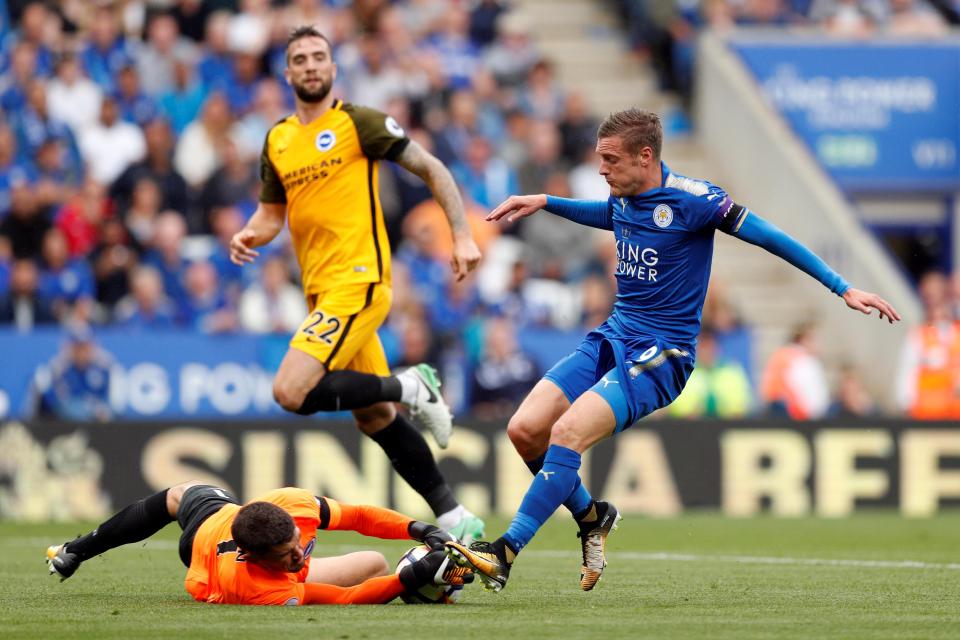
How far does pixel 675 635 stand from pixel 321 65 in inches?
155

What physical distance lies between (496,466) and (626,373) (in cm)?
769

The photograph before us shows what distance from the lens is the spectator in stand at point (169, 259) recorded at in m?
16.4

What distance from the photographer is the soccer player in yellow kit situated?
9117mm

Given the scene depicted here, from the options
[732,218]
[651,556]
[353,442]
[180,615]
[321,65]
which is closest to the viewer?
[180,615]

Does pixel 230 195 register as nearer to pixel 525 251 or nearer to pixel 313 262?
pixel 525 251

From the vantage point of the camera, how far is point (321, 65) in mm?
9227

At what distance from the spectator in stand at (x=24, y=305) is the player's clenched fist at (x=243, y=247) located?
710 cm

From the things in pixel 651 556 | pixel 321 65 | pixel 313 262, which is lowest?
pixel 651 556

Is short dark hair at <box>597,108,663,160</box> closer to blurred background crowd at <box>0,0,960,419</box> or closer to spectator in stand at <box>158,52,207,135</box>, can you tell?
blurred background crowd at <box>0,0,960,419</box>

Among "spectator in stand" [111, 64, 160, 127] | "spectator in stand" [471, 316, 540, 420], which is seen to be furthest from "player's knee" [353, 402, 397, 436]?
"spectator in stand" [111, 64, 160, 127]

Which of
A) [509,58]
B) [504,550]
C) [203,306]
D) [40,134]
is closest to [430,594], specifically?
[504,550]

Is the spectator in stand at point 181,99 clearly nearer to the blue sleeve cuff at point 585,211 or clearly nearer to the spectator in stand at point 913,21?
the spectator in stand at point 913,21

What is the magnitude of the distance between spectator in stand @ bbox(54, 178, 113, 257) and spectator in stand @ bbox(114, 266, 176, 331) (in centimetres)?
56

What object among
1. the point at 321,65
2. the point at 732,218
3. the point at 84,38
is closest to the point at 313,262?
the point at 321,65
